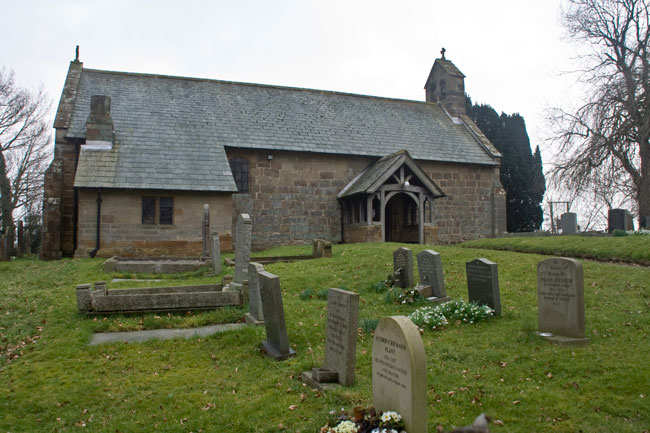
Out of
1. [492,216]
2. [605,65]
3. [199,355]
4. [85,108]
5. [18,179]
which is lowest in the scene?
[199,355]

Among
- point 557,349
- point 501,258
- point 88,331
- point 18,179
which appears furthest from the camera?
point 18,179

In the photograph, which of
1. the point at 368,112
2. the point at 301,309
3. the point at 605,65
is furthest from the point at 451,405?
the point at 368,112

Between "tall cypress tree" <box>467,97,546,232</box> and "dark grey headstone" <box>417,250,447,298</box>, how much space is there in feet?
88.1

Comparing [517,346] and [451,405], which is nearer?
[451,405]

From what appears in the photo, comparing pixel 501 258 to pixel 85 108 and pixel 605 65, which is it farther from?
pixel 85 108

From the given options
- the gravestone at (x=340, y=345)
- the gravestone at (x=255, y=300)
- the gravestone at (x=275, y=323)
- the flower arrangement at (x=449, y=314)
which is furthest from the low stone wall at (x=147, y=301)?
the gravestone at (x=340, y=345)

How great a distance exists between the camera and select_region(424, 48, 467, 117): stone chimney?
3155 centimetres

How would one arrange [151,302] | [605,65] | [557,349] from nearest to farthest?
[557,349]
[151,302]
[605,65]

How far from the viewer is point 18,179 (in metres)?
34.7

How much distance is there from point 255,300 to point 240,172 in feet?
50.1

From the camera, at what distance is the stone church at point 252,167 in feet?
68.7

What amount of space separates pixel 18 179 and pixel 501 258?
1267 inches

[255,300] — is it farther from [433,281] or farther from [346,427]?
[346,427]

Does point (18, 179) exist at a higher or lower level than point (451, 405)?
higher
